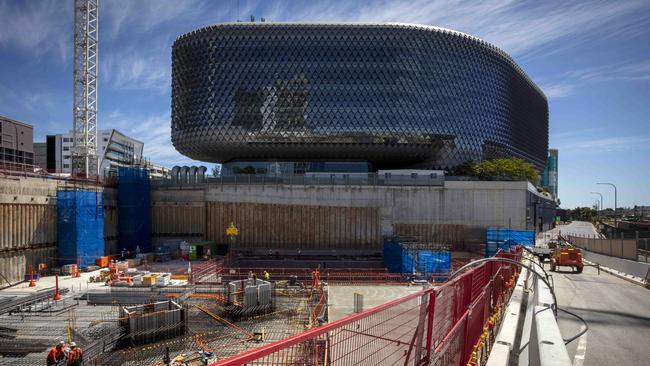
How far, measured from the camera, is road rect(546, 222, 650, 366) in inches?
345

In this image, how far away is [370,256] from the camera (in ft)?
131

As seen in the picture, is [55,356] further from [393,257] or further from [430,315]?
[393,257]

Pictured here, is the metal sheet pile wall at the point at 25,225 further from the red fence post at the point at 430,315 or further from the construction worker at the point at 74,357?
the red fence post at the point at 430,315

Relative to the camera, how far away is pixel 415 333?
4699 mm

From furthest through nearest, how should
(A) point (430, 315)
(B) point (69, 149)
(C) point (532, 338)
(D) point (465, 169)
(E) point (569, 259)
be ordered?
(B) point (69, 149) < (D) point (465, 169) < (E) point (569, 259) < (C) point (532, 338) < (A) point (430, 315)

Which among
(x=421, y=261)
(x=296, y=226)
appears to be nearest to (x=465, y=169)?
(x=296, y=226)

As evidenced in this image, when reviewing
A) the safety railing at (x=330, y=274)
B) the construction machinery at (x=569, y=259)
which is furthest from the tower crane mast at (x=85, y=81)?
the construction machinery at (x=569, y=259)

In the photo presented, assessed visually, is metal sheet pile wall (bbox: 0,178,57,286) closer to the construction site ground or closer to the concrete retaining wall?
the construction site ground

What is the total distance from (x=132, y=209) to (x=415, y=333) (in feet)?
129

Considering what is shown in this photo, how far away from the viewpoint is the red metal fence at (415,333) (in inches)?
174

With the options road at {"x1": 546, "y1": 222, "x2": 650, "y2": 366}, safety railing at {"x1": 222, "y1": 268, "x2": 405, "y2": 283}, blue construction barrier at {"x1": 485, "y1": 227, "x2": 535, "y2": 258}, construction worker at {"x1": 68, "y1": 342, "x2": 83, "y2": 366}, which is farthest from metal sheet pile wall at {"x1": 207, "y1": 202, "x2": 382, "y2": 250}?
construction worker at {"x1": 68, "y1": 342, "x2": 83, "y2": 366}

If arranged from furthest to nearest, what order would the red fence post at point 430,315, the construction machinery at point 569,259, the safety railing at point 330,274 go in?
the safety railing at point 330,274 → the construction machinery at point 569,259 → the red fence post at point 430,315

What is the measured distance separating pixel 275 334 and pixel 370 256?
78.2 ft

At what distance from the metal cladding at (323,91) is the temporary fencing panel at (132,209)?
892 inches
